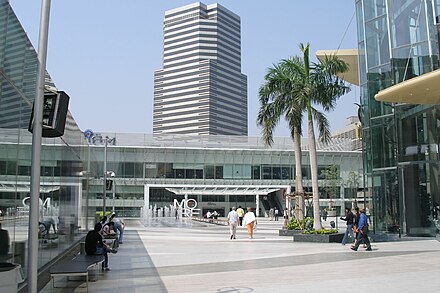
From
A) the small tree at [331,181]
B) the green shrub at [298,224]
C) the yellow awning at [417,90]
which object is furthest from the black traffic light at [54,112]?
the small tree at [331,181]

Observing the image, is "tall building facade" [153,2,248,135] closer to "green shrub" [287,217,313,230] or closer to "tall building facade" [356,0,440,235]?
"green shrub" [287,217,313,230]

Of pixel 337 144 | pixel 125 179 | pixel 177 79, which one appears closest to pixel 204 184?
pixel 125 179

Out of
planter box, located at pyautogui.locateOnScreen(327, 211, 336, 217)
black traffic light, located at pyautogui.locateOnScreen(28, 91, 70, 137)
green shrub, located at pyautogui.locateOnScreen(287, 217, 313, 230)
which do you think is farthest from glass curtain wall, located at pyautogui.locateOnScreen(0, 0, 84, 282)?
planter box, located at pyautogui.locateOnScreen(327, 211, 336, 217)

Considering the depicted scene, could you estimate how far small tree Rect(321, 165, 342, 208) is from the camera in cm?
7194

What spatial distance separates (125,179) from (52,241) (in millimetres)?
61084

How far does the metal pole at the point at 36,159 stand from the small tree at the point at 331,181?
67752 millimetres

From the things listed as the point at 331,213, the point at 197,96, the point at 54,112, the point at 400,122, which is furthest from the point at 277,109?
the point at 197,96

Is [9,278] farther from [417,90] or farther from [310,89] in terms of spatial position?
[310,89]

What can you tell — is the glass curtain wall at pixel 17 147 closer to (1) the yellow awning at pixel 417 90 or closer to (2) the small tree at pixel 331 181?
(1) the yellow awning at pixel 417 90

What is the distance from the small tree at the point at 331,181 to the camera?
71.9m

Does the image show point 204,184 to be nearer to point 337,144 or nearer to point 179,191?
point 179,191

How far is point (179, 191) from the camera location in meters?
71.2

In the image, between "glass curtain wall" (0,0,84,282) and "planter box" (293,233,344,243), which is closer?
"glass curtain wall" (0,0,84,282)

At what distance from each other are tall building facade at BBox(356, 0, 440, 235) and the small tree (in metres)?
44.8
